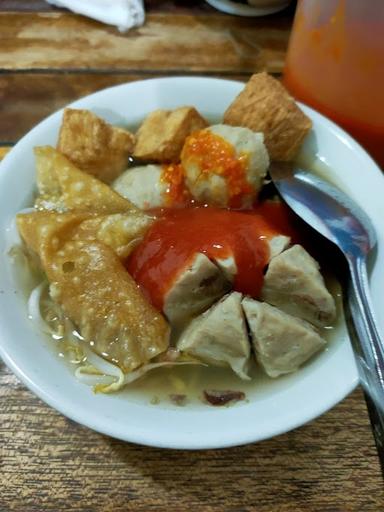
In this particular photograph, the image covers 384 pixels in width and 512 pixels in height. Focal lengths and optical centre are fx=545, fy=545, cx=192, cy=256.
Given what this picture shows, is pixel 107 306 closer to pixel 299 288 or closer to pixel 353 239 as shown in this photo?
pixel 299 288

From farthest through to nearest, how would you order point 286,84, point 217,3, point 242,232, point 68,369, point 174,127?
point 217,3, point 286,84, point 174,127, point 242,232, point 68,369

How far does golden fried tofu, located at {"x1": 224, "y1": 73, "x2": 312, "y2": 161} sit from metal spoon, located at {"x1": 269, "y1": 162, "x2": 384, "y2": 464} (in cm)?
6

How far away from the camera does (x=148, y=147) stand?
121 centimetres

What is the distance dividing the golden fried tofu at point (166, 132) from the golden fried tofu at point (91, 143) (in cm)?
5

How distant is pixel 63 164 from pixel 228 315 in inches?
18.7

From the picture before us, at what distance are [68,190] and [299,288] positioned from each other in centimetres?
50

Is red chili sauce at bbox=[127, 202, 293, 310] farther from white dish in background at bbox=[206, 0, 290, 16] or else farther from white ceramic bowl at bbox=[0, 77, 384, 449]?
white dish in background at bbox=[206, 0, 290, 16]

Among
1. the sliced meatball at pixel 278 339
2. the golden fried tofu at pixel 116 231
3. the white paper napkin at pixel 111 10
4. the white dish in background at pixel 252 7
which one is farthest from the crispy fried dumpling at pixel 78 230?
the white dish in background at pixel 252 7

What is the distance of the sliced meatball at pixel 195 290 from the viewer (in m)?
0.98

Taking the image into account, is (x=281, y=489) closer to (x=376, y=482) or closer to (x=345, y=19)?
(x=376, y=482)

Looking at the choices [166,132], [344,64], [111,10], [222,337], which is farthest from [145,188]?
[111,10]

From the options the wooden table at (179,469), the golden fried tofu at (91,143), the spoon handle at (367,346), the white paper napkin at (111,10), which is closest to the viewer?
the spoon handle at (367,346)

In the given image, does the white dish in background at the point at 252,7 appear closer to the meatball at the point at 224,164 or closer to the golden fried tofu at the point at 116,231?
the meatball at the point at 224,164

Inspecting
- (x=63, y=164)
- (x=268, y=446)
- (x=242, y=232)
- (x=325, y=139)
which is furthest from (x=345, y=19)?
(x=268, y=446)
